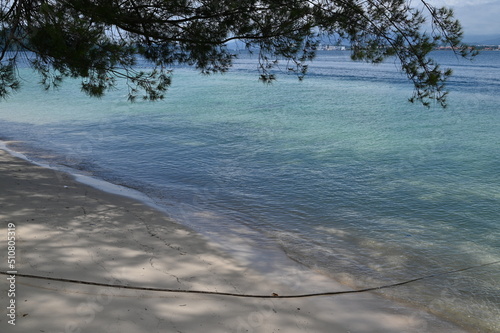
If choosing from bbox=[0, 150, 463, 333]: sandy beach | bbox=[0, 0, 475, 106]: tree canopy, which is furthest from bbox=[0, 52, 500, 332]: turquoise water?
bbox=[0, 0, 475, 106]: tree canopy

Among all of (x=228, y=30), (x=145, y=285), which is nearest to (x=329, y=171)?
(x=228, y=30)

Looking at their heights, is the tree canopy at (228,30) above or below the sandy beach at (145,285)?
above

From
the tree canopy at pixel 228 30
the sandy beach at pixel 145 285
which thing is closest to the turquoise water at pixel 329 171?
the sandy beach at pixel 145 285

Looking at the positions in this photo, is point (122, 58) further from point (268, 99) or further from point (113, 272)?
point (268, 99)

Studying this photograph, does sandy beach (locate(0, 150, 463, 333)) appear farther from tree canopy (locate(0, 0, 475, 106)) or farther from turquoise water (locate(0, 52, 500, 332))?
tree canopy (locate(0, 0, 475, 106))

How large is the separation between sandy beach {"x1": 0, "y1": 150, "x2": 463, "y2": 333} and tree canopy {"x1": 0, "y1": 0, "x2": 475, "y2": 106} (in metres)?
1.77

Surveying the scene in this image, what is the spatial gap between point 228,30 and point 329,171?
13.6 feet

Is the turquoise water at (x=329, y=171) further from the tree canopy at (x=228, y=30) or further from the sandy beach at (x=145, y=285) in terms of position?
the tree canopy at (x=228, y=30)

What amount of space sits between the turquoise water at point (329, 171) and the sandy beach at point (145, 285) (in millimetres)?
A: 638

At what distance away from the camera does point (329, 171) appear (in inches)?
353

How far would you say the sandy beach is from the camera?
273cm

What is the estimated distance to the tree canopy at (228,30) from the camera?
4840 mm

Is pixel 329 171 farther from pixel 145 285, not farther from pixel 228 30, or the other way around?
pixel 145 285

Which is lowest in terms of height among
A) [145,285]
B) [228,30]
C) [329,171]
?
[329,171]
